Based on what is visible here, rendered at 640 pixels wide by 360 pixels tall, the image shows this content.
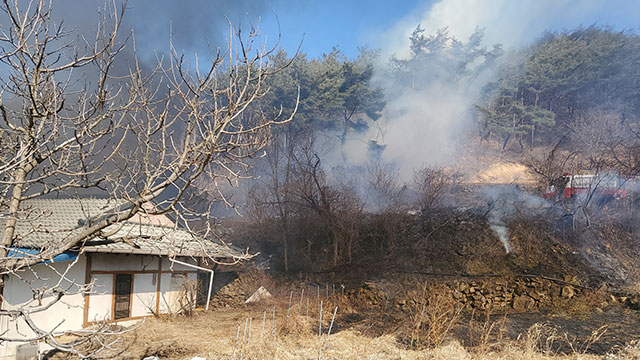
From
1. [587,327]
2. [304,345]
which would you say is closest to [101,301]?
[304,345]

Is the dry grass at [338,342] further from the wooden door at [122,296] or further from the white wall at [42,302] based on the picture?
the white wall at [42,302]

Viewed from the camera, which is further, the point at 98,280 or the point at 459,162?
the point at 459,162

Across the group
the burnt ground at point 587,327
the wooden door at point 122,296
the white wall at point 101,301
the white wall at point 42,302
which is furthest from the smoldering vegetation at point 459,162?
the white wall at point 42,302

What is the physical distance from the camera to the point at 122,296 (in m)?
13.7

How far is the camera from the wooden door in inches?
528

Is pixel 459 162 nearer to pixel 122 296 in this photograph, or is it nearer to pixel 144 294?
pixel 144 294

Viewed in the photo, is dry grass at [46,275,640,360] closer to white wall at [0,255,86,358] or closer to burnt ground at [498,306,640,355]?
burnt ground at [498,306,640,355]

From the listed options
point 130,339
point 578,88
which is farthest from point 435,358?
point 578,88

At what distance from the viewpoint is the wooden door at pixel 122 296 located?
13.4m

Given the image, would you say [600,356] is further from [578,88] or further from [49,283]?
[578,88]

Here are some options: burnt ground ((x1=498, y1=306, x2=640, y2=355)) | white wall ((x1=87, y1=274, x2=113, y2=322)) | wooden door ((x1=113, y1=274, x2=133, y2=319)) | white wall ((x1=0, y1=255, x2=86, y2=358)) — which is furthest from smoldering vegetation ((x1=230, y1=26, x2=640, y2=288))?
white wall ((x1=0, y1=255, x2=86, y2=358))

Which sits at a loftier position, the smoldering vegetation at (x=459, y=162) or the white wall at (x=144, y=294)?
the smoldering vegetation at (x=459, y=162)

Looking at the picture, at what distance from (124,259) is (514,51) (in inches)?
1608

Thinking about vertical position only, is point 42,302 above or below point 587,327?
above
